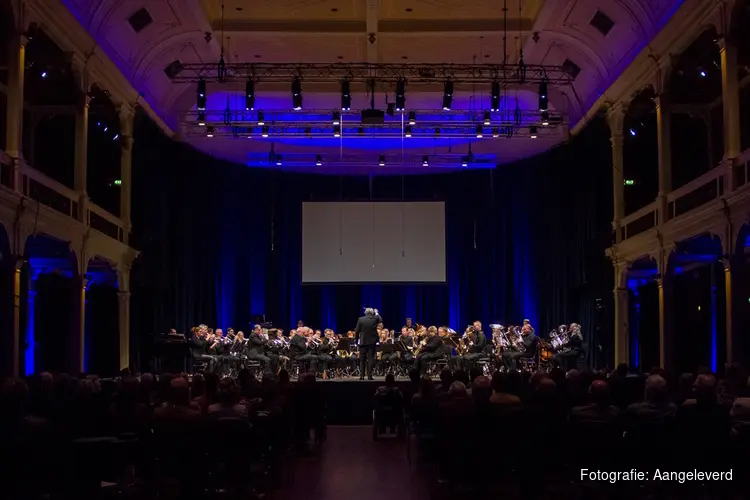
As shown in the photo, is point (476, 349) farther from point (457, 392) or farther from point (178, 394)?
point (178, 394)

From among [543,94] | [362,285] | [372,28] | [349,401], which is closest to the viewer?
[349,401]

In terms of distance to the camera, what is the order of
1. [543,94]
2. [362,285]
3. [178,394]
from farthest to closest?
[362,285] < [543,94] < [178,394]

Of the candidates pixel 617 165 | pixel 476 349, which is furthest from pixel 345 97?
pixel 617 165

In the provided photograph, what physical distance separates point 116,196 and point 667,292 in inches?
473

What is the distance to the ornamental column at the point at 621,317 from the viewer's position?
18328 millimetres

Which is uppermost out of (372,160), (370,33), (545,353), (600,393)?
(370,33)

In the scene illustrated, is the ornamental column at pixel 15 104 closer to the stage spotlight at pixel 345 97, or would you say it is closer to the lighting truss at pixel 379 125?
the stage spotlight at pixel 345 97

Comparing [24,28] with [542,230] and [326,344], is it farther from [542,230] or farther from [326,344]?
[542,230]

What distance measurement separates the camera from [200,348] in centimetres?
1831

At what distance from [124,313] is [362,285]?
7.85m

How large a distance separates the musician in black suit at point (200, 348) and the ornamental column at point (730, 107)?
1075 cm

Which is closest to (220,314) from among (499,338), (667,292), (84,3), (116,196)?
(116,196)

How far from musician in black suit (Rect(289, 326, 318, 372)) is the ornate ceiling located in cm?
642

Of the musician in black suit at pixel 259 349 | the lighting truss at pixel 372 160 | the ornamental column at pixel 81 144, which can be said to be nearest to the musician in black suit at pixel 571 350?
the lighting truss at pixel 372 160
